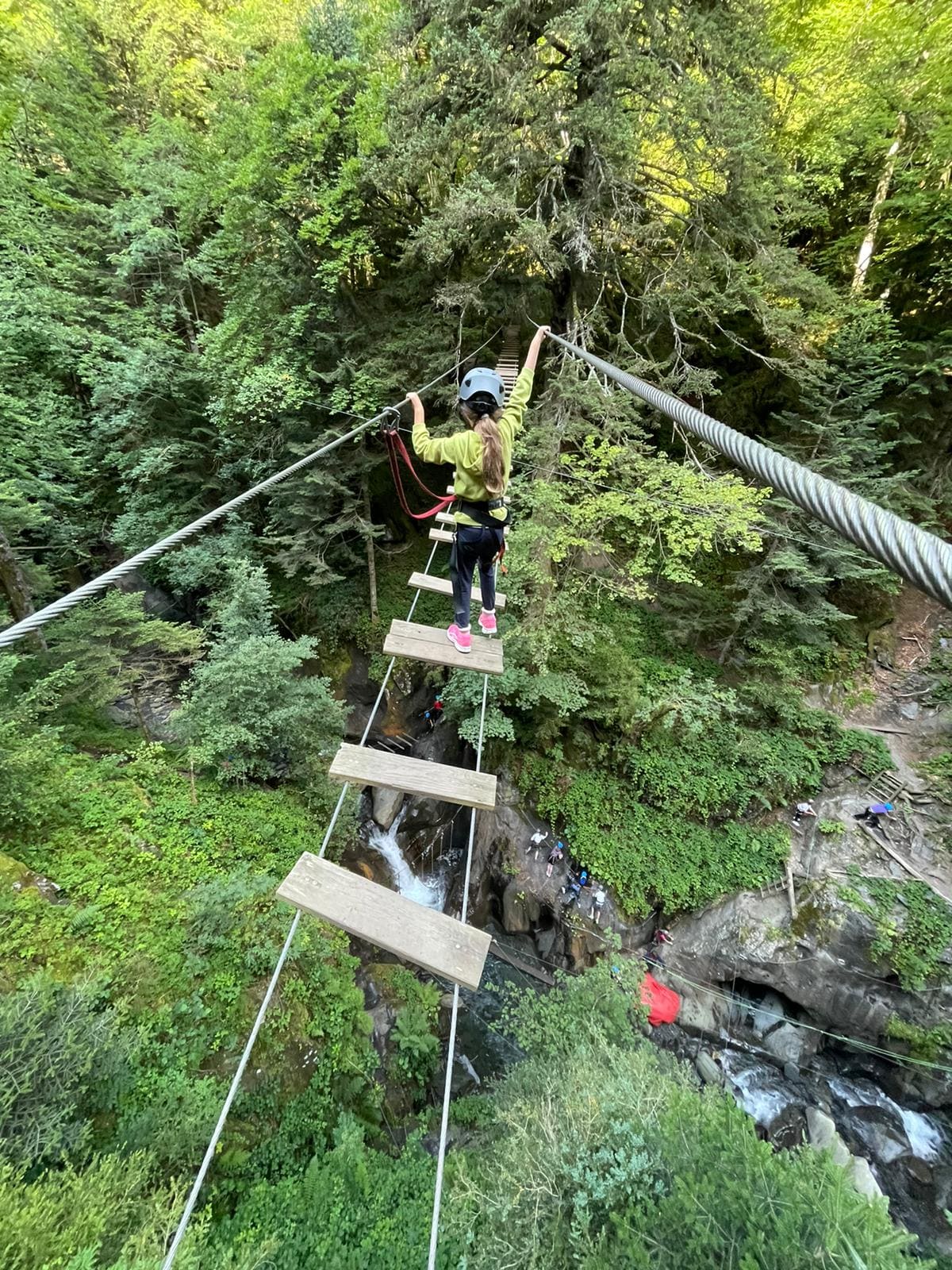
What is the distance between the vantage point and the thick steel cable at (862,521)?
959mm

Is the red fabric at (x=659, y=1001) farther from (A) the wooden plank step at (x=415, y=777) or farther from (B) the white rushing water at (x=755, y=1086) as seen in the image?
(A) the wooden plank step at (x=415, y=777)

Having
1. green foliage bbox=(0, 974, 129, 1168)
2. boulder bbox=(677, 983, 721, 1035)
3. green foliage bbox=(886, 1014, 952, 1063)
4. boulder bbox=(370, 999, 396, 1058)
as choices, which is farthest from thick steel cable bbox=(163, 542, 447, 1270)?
green foliage bbox=(886, 1014, 952, 1063)

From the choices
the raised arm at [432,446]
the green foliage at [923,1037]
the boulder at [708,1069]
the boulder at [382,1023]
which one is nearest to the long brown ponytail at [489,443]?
the raised arm at [432,446]

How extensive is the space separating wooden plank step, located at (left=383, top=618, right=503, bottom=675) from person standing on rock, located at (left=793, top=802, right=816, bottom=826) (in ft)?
18.2

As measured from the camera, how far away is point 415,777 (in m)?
2.69

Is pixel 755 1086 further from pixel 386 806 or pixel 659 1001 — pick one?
pixel 386 806

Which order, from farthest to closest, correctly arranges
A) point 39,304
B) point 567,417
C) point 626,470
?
1. point 39,304
2. point 567,417
3. point 626,470

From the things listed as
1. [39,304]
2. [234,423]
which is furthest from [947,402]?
[39,304]

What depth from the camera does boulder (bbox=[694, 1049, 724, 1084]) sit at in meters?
5.93

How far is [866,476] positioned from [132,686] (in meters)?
10.4

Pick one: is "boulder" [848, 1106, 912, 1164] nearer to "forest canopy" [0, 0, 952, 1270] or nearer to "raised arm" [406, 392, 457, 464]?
"forest canopy" [0, 0, 952, 1270]

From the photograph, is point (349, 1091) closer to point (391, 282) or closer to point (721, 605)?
point (721, 605)

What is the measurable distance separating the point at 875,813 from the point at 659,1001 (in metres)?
3.66

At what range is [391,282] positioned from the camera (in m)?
7.52
